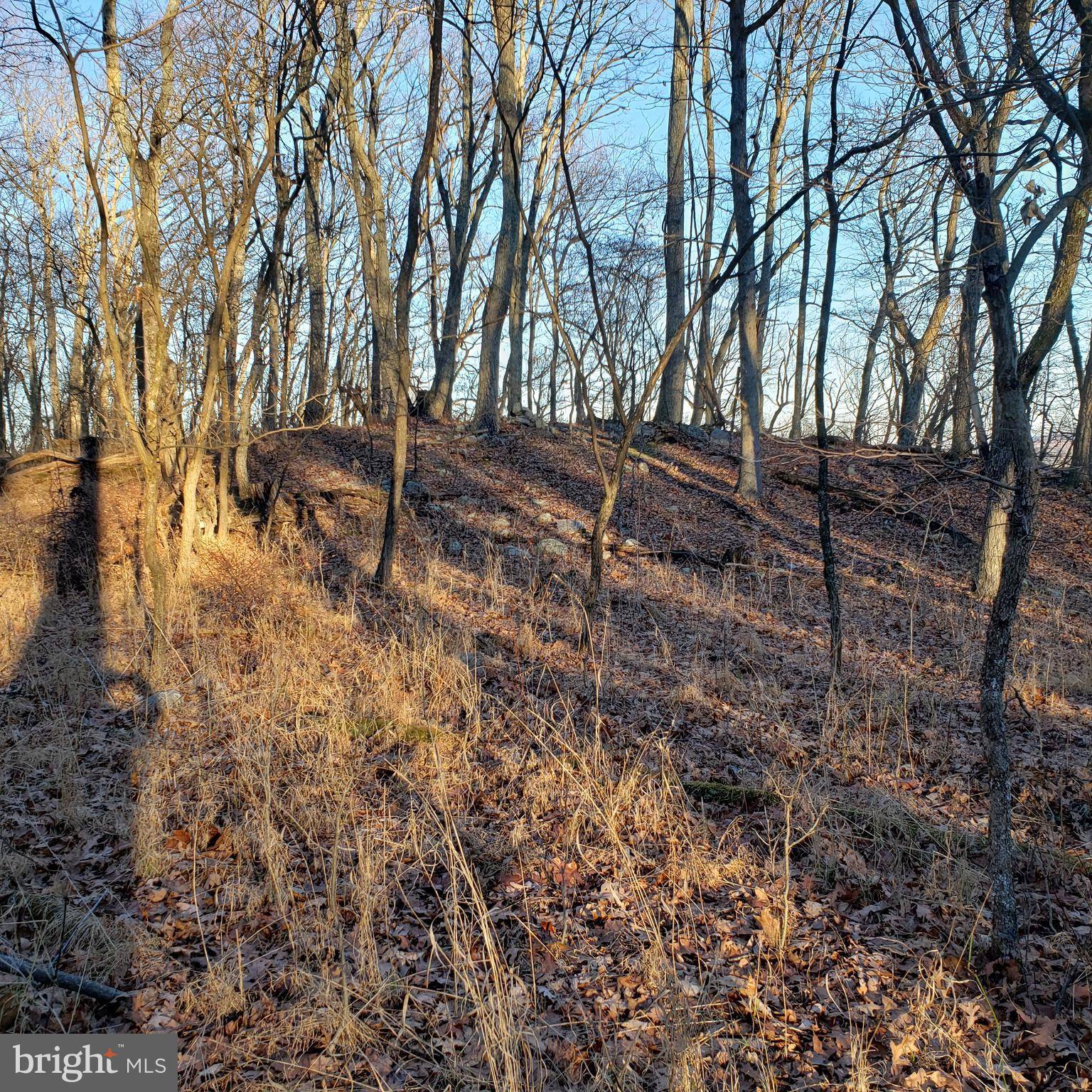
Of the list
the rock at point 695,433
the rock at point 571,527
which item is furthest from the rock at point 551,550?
the rock at point 695,433

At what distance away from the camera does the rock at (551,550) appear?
9.96m

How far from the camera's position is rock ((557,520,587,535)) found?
36.4 ft

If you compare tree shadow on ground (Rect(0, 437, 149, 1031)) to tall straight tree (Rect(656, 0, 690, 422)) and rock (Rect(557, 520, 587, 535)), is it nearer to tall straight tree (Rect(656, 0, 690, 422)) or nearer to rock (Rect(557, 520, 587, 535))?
rock (Rect(557, 520, 587, 535))

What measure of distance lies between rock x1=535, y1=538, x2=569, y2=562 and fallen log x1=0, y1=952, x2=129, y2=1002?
24.1ft

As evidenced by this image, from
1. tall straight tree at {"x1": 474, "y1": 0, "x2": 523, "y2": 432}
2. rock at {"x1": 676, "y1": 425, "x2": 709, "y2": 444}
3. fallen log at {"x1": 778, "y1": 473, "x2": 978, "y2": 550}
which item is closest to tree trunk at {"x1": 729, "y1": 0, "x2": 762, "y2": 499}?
fallen log at {"x1": 778, "y1": 473, "x2": 978, "y2": 550}

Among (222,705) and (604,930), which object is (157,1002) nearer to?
(604,930)

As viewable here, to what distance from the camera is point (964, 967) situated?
10.3 ft

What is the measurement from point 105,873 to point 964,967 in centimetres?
407

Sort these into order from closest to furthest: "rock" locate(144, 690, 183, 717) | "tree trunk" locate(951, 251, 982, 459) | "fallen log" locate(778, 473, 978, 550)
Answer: "tree trunk" locate(951, 251, 982, 459) → "rock" locate(144, 690, 183, 717) → "fallen log" locate(778, 473, 978, 550)

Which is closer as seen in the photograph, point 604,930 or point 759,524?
point 604,930

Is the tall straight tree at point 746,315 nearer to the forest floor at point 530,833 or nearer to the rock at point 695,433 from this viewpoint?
the rock at point 695,433

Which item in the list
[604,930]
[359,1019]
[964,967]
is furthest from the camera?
[604,930]

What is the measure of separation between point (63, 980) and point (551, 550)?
25.1ft

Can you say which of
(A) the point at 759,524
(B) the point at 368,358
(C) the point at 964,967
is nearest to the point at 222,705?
(C) the point at 964,967
